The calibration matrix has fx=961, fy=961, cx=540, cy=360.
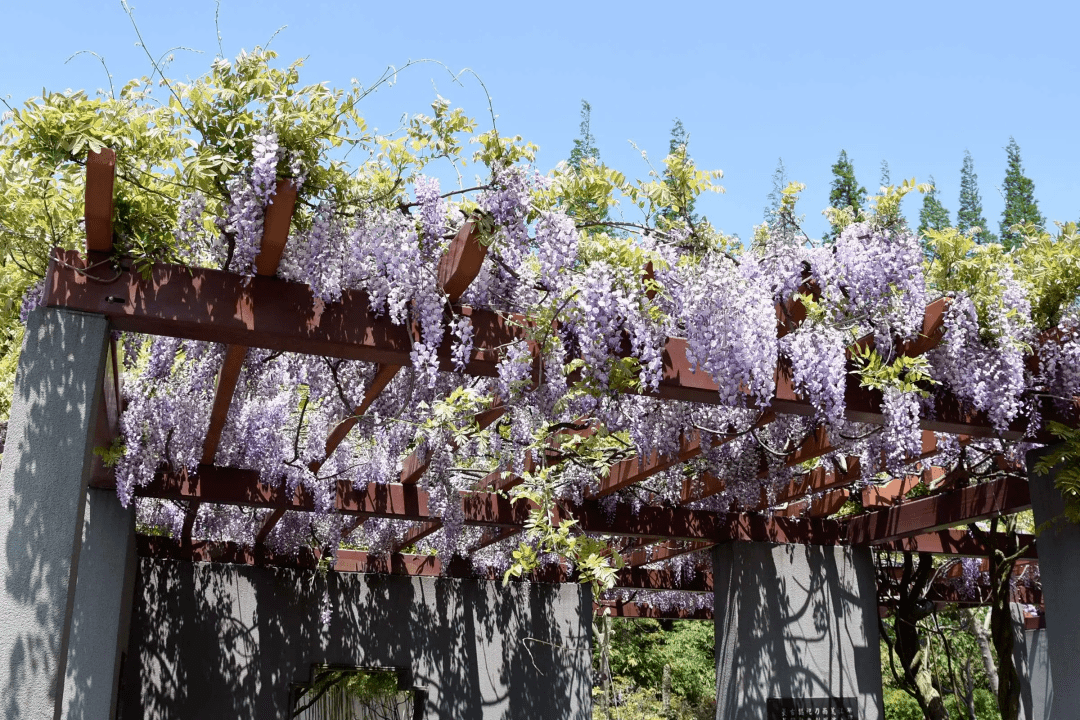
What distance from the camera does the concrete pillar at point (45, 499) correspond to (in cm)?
255

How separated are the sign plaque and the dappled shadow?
1606 millimetres

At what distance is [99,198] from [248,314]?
520mm

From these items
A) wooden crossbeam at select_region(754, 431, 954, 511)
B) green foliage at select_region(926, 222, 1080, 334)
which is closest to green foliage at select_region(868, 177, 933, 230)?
green foliage at select_region(926, 222, 1080, 334)

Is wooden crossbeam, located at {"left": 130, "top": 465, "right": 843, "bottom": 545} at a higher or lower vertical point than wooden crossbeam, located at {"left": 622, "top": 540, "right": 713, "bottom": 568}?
higher

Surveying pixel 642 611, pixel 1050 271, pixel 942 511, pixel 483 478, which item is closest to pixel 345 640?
pixel 483 478

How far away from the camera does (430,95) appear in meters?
2.96

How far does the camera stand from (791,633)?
238 inches

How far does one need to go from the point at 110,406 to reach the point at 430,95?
2.24 metres

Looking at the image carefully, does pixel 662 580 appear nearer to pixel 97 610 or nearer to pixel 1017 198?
pixel 97 610

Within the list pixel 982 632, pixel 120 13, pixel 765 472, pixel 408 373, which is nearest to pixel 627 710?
pixel 982 632

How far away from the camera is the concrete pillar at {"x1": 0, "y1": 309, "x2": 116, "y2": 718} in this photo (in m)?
2.55

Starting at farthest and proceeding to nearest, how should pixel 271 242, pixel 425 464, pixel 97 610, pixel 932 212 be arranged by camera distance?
1. pixel 932 212
2. pixel 425 464
3. pixel 97 610
4. pixel 271 242

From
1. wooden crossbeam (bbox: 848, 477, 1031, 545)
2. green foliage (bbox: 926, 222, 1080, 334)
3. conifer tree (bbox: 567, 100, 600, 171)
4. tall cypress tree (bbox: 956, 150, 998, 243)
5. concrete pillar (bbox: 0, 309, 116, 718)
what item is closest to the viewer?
concrete pillar (bbox: 0, 309, 116, 718)

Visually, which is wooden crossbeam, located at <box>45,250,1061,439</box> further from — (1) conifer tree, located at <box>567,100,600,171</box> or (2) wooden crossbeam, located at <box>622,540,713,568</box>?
(1) conifer tree, located at <box>567,100,600,171</box>
